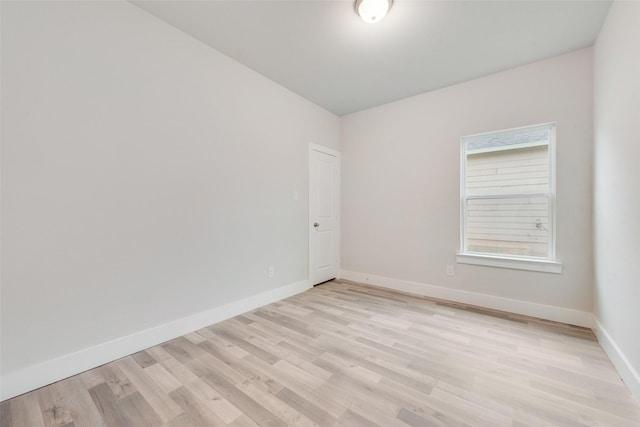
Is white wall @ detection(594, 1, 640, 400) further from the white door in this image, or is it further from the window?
the white door

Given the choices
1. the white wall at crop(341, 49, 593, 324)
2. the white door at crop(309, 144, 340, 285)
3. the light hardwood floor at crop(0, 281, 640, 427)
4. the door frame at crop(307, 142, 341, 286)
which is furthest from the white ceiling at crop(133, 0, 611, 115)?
the light hardwood floor at crop(0, 281, 640, 427)

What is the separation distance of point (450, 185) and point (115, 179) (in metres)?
3.50

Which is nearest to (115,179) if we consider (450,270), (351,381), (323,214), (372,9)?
(351,381)

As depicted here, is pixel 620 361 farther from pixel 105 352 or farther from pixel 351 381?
pixel 105 352

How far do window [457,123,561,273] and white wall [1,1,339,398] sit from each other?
2.63 meters

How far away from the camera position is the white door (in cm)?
375

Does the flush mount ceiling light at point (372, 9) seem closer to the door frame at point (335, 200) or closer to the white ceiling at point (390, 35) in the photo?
the white ceiling at point (390, 35)

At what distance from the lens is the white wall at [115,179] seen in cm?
157

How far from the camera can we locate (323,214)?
3.96m

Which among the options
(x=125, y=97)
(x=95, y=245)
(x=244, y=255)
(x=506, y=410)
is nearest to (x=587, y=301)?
Answer: (x=506, y=410)

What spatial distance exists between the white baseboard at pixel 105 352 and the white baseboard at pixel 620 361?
301 centimetres

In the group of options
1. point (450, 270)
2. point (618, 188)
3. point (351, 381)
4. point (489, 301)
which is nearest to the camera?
point (351, 381)

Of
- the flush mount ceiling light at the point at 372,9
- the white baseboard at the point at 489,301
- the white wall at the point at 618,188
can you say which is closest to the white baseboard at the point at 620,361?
the white wall at the point at 618,188

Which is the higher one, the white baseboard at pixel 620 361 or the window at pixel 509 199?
the window at pixel 509 199
